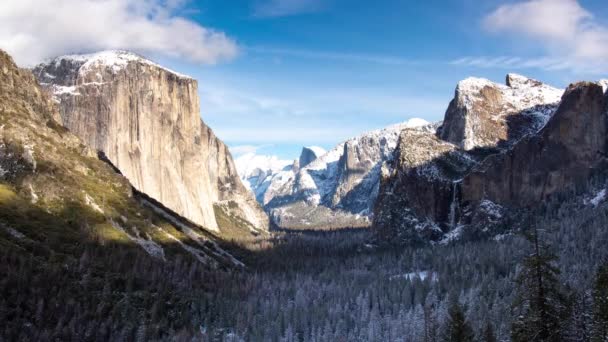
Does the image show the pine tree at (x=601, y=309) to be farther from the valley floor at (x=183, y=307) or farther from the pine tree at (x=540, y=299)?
the valley floor at (x=183, y=307)

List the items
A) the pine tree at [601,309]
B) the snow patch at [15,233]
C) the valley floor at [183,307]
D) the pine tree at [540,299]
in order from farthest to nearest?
the snow patch at [15,233], the valley floor at [183,307], the pine tree at [601,309], the pine tree at [540,299]

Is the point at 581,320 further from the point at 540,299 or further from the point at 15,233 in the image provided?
the point at 15,233

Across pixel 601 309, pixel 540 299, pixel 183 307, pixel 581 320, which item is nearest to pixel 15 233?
pixel 183 307

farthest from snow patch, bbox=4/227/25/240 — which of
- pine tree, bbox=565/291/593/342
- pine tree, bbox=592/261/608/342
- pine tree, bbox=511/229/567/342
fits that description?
pine tree, bbox=511/229/567/342

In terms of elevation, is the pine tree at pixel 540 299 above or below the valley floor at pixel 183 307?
above

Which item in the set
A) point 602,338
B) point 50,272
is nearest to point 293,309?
point 50,272

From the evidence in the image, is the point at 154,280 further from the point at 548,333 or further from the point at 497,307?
the point at 548,333

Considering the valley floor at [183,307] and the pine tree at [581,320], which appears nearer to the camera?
the pine tree at [581,320]

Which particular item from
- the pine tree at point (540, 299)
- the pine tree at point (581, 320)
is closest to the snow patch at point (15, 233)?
the pine tree at point (581, 320)

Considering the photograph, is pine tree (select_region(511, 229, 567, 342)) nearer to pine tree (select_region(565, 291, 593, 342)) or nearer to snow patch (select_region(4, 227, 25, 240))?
pine tree (select_region(565, 291, 593, 342))
